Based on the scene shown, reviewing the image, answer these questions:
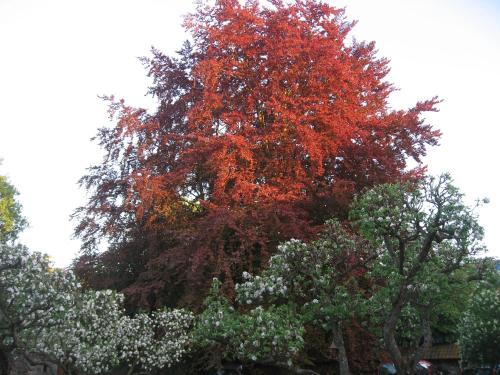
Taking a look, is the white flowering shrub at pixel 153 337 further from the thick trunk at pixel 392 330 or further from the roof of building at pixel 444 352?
the roof of building at pixel 444 352

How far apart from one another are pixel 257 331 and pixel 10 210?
33366 millimetres

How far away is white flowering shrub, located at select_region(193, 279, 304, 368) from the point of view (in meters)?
11.4

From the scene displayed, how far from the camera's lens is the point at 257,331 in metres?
11.3

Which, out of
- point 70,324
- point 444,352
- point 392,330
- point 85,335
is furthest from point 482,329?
point 70,324

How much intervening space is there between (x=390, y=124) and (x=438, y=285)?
8.86m

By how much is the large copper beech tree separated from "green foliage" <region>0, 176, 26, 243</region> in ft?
68.6

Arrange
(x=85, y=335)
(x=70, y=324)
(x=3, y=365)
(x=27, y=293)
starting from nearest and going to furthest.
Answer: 1. (x=27, y=293)
2. (x=70, y=324)
3. (x=85, y=335)
4. (x=3, y=365)

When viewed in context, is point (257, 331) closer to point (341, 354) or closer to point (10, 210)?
point (341, 354)

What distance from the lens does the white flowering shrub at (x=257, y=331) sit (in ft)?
37.3

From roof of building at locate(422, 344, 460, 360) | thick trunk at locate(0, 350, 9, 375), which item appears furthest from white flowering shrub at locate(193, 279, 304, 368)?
roof of building at locate(422, 344, 460, 360)

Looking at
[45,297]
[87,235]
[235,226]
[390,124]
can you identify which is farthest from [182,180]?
[390,124]

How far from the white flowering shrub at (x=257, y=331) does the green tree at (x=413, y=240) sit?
216cm

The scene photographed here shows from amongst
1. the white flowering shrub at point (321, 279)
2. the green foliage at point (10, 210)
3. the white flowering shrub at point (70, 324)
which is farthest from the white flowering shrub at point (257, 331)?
the green foliage at point (10, 210)

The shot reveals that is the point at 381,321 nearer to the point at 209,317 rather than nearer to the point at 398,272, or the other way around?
the point at 398,272
